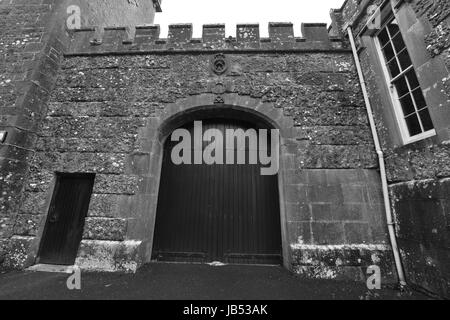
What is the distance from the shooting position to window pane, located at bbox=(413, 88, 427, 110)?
10.2 feet

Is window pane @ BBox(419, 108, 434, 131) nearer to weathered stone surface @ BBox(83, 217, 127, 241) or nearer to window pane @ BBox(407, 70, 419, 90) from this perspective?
window pane @ BBox(407, 70, 419, 90)

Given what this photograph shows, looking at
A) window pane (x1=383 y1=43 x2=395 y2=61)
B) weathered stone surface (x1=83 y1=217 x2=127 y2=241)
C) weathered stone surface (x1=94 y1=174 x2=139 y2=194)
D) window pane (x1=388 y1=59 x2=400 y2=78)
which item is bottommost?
weathered stone surface (x1=83 y1=217 x2=127 y2=241)

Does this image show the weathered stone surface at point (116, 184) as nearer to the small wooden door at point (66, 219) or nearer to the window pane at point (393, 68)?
the small wooden door at point (66, 219)

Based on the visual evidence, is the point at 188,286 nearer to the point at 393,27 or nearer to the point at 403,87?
the point at 403,87

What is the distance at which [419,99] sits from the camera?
10.4ft

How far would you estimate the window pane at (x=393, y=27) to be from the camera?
3521 mm

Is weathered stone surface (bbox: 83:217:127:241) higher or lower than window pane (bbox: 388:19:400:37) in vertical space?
lower

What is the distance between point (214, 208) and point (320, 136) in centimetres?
245

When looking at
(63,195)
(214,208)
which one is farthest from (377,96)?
(63,195)

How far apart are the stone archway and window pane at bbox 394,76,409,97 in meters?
1.72

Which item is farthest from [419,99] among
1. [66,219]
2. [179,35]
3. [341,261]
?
[66,219]

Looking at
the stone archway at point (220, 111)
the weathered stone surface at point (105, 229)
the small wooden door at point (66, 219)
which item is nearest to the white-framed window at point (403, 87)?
the stone archway at point (220, 111)

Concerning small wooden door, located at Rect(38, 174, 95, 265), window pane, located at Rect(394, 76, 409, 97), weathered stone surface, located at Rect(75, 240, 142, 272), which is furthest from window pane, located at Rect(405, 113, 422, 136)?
small wooden door, located at Rect(38, 174, 95, 265)

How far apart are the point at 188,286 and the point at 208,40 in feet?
15.5
